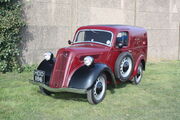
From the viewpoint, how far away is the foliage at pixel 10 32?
7320 mm

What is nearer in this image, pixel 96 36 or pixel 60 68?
pixel 60 68

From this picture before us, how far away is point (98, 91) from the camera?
518 cm

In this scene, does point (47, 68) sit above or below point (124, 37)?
below

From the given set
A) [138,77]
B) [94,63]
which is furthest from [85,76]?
[138,77]

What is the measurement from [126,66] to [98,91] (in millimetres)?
1091

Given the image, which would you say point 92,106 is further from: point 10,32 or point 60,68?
point 10,32

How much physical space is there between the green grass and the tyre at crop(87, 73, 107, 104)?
12 cm

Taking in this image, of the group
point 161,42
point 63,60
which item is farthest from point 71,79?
point 161,42

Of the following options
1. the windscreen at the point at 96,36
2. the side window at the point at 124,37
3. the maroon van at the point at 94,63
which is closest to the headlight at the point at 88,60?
the maroon van at the point at 94,63

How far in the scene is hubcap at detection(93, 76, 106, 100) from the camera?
5091 millimetres

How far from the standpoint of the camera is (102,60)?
5520 mm

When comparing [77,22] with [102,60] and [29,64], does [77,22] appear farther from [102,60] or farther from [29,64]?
[102,60]

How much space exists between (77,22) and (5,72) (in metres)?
3.14

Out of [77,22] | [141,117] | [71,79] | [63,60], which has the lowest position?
[141,117]
